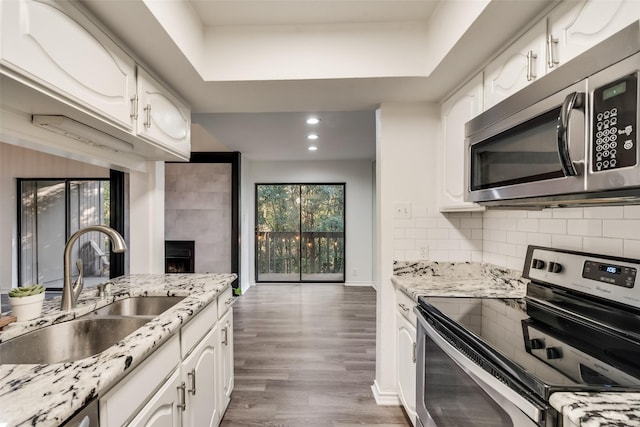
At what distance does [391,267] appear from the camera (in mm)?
2145

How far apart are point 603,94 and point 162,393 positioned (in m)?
1.71

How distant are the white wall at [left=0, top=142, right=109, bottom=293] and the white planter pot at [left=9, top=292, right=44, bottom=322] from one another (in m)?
4.36

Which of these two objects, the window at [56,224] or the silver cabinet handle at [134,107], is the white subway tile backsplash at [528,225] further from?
the window at [56,224]

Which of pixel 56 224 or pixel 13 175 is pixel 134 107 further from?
pixel 13 175

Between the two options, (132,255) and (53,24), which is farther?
(132,255)

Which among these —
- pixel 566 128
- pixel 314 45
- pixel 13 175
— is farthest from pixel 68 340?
pixel 13 175

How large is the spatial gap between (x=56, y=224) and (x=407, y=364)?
5607mm

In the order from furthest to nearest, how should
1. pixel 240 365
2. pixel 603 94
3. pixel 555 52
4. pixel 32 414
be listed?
pixel 240 365, pixel 555 52, pixel 603 94, pixel 32 414

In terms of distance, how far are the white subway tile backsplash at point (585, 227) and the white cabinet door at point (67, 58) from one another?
2.10m

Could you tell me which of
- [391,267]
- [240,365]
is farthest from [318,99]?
[240,365]

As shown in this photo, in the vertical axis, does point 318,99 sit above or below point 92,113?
above

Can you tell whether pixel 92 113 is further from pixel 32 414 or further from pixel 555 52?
pixel 555 52

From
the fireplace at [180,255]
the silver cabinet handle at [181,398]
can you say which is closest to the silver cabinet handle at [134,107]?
the silver cabinet handle at [181,398]

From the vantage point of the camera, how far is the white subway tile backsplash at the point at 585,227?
1305 mm
